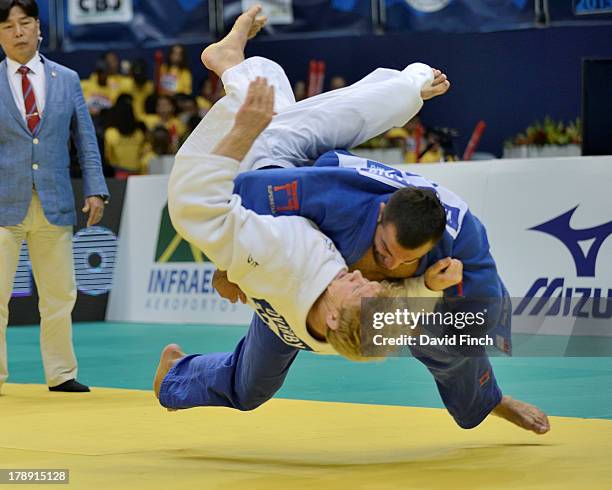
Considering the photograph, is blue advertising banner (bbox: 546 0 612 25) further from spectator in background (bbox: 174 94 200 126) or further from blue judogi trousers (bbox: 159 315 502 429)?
blue judogi trousers (bbox: 159 315 502 429)

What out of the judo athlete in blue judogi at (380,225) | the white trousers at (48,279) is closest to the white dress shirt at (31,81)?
the white trousers at (48,279)

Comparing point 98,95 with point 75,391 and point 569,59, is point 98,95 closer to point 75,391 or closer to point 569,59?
point 569,59

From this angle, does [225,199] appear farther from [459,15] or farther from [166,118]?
[166,118]

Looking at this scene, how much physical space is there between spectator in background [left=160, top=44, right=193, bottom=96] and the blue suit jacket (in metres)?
7.33

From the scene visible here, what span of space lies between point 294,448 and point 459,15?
23.9 ft

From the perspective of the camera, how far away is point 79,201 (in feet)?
33.0

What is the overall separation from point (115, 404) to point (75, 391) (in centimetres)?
61

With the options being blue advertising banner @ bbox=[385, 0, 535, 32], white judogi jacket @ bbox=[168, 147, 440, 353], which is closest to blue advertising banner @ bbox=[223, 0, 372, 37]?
blue advertising banner @ bbox=[385, 0, 535, 32]

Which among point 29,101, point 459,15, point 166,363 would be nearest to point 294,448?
point 166,363

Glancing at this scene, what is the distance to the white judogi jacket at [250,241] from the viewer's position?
139 inches

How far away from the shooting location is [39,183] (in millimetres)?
6145

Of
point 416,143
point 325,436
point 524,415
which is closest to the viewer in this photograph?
point 524,415

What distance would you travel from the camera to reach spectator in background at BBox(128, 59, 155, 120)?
13406mm

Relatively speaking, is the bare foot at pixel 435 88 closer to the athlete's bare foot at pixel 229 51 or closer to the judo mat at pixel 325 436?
the athlete's bare foot at pixel 229 51
